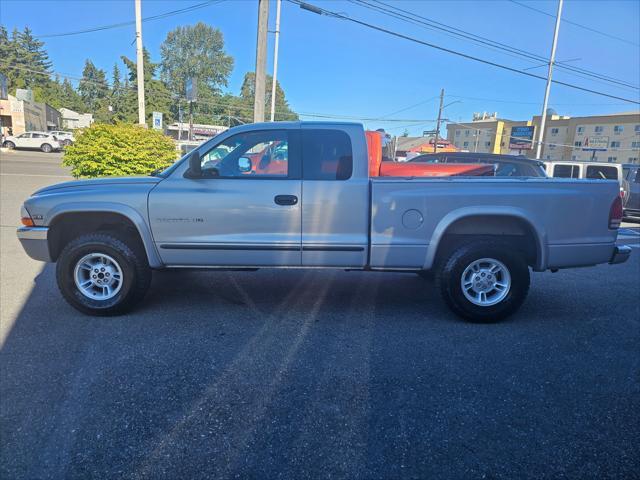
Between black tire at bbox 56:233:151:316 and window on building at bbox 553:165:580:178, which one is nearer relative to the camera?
black tire at bbox 56:233:151:316

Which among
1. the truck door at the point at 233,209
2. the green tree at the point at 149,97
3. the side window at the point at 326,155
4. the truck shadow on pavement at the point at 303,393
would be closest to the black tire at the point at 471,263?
the truck shadow on pavement at the point at 303,393

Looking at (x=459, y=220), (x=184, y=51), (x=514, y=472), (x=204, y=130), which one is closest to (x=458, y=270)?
(x=459, y=220)

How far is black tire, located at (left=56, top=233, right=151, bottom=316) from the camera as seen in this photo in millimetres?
4277

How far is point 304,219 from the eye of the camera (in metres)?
4.26

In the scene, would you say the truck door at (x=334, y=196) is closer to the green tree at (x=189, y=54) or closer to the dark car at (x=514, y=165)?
the dark car at (x=514, y=165)

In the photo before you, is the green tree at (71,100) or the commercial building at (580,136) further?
the green tree at (71,100)

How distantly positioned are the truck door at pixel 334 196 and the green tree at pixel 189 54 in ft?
274

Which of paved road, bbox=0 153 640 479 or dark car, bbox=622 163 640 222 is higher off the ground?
Answer: dark car, bbox=622 163 640 222

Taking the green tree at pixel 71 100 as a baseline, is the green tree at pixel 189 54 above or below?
above

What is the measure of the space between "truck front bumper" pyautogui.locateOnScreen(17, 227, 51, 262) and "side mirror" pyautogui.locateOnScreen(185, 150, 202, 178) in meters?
1.51

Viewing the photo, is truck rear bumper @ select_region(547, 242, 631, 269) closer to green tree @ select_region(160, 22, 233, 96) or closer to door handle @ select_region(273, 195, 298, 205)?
door handle @ select_region(273, 195, 298, 205)

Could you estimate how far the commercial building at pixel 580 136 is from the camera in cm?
6806

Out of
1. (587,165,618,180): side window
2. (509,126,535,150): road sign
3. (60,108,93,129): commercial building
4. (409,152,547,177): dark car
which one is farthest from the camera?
(60,108,93,129): commercial building

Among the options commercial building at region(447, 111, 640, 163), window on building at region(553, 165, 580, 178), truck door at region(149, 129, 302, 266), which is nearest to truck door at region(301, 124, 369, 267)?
truck door at region(149, 129, 302, 266)
